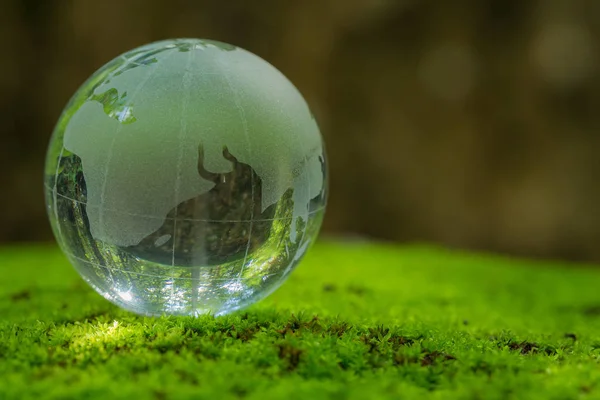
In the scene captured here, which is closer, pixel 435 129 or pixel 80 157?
pixel 80 157

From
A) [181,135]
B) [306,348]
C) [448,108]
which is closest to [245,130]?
[181,135]

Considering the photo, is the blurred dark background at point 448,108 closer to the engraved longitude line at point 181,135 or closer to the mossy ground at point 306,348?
the mossy ground at point 306,348

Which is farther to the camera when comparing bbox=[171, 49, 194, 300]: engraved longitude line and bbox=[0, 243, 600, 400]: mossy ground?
bbox=[171, 49, 194, 300]: engraved longitude line

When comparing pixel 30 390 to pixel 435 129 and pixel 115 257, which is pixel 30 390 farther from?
pixel 435 129

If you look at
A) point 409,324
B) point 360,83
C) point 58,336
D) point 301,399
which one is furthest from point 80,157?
point 360,83

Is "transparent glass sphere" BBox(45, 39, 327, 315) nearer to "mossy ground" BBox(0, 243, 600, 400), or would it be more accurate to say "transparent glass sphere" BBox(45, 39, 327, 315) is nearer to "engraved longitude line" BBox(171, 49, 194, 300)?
"engraved longitude line" BBox(171, 49, 194, 300)

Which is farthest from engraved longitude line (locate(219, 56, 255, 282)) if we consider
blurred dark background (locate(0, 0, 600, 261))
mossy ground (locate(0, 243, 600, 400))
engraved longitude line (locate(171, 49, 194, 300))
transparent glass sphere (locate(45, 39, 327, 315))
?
blurred dark background (locate(0, 0, 600, 261))
